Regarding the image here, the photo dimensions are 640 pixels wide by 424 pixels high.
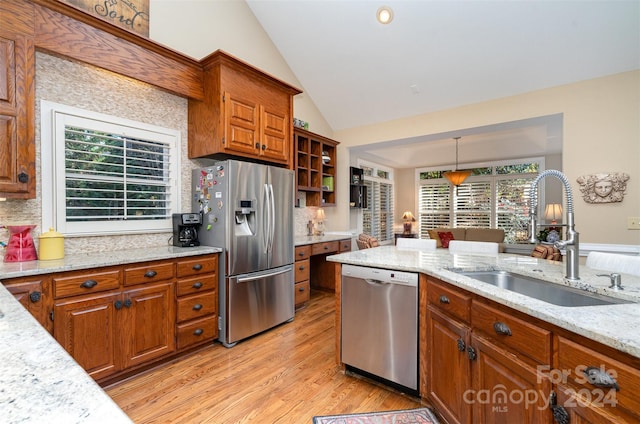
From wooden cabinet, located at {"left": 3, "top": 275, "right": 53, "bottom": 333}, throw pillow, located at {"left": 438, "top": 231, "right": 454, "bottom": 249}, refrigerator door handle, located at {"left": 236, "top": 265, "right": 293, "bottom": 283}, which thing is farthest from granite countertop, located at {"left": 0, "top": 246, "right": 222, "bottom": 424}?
throw pillow, located at {"left": 438, "top": 231, "right": 454, "bottom": 249}

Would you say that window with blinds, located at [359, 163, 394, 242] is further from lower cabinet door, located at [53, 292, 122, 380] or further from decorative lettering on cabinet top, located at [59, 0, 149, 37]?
lower cabinet door, located at [53, 292, 122, 380]

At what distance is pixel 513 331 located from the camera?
1.21 m

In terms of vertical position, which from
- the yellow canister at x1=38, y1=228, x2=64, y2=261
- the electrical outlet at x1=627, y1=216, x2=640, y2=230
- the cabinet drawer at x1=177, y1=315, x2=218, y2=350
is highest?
the electrical outlet at x1=627, y1=216, x2=640, y2=230

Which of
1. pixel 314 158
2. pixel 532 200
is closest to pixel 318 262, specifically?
pixel 314 158

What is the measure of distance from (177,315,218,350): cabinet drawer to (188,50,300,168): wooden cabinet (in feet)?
5.28

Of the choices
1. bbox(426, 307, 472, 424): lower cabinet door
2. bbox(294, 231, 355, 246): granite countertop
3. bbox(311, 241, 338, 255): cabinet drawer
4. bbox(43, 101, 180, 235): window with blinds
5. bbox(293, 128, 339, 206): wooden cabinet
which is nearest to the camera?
bbox(426, 307, 472, 424): lower cabinet door

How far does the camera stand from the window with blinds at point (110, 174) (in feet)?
7.87

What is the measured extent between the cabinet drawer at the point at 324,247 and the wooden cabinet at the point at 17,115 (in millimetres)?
2822

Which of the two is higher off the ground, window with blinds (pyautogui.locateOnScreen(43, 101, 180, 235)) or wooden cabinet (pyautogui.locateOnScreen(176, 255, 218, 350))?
window with blinds (pyautogui.locateOnScreen(43, 101, 180, 235))

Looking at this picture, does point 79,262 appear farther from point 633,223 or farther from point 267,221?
point 633,223

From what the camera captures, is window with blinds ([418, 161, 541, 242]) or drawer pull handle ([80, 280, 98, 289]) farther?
window with blinds ([418, 161, 541, 242])

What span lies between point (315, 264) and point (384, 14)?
3487 mm

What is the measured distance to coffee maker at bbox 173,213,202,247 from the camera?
2.85 metres

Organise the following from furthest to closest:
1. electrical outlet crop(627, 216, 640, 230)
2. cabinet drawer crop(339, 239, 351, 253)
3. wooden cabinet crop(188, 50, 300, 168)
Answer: cabinet drawer crop(339, 239, 351, 253) → electrical outlet crop(627, 216, 640, 230) → wooden cabinet crop(188, 50, 300, 168)
